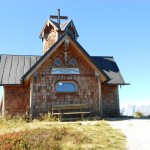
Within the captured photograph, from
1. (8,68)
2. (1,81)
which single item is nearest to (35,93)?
(1,81)

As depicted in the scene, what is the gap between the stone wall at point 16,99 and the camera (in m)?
19.5

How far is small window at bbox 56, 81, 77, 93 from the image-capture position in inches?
748

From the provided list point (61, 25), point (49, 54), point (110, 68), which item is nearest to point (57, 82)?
point (49, 54)

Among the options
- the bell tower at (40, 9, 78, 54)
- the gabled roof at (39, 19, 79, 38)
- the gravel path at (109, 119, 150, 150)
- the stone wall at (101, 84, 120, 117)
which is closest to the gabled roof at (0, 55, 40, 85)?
the bell tower at (40, 9, 78, 54)

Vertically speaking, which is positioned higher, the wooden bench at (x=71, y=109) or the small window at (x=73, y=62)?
the small window at (x=73, y=62)

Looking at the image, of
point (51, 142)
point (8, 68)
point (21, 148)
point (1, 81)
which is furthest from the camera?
point (8, 68)

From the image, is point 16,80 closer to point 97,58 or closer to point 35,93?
point 35,93

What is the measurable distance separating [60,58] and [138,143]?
1091cm

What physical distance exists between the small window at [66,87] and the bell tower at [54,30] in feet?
21.0

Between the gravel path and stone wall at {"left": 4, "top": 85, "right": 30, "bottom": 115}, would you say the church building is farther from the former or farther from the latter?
the gravel path

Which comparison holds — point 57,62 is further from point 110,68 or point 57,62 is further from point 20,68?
point 110,68

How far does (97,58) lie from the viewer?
2477cm

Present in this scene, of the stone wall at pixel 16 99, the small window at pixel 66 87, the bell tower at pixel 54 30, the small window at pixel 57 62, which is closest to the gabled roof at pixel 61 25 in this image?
the bell tower at pixel 54 30

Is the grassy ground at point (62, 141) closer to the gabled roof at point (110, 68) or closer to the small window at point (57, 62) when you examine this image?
the small window at point (57, 62)
